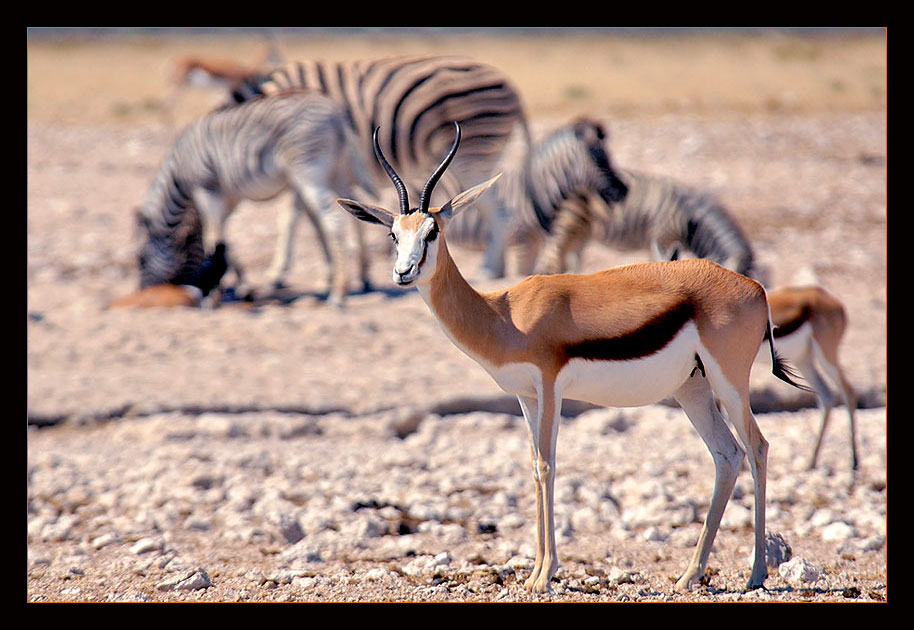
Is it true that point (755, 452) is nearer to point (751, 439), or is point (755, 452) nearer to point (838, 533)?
point (751, 439)

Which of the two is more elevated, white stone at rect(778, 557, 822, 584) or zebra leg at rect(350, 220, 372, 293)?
zebra leg at rect(350, 220, 372, 293)

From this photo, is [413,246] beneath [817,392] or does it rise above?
above

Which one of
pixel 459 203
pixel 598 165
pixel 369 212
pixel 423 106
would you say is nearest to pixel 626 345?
pixel 459 203

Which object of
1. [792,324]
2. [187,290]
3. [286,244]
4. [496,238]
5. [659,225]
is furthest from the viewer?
[286,244]

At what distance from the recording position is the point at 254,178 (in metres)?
10.8

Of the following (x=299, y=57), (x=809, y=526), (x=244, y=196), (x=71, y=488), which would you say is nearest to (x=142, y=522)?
(x=71, y=488)

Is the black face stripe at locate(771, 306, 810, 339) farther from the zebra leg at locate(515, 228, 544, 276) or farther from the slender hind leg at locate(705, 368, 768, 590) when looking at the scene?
Answer: the zebra leg at locate(515, 228, 544, 276)

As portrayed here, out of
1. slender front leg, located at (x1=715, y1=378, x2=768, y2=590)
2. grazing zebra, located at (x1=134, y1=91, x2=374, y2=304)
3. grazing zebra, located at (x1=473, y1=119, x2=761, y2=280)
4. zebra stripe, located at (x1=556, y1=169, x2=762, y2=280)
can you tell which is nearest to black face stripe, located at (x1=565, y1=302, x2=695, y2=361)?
slender front leg, located at (x1=715, y1=378, x2=768, y2=590)

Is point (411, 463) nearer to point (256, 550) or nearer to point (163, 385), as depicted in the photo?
point (256, 550)

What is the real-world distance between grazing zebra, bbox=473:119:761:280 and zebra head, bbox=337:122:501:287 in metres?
4.96

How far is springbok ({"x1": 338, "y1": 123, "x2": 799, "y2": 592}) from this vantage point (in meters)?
4.52

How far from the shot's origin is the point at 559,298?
4609 mm

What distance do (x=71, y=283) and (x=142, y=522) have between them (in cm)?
588

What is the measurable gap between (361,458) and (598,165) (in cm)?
526
